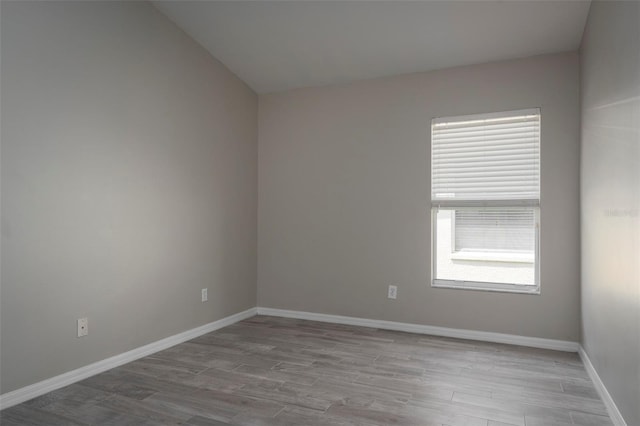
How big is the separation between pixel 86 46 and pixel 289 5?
1492 millimetres

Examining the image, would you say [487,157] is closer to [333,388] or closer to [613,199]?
[613,199]

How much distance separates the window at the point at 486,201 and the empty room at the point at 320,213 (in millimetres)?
18

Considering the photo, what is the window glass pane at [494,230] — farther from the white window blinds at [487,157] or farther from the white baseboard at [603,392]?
the white baseboard at [603,392]

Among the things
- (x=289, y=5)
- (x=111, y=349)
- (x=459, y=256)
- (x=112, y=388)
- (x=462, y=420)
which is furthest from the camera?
(x=459, y=256)

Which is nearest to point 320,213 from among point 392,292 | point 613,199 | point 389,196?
point 389,196

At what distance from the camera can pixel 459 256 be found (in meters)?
4.03

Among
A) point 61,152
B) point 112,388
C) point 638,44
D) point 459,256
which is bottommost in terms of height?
point 112,388

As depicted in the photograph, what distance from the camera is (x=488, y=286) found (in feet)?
12.9

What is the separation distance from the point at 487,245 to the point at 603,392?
60.3 inches

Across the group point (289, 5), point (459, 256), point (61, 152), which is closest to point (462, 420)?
point (459, 256)

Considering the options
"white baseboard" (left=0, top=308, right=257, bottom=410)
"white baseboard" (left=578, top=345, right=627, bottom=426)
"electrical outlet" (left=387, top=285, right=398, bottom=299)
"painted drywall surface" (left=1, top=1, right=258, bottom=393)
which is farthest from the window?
"white baseboard" (left=0, top=308, right=257, bottom=410)

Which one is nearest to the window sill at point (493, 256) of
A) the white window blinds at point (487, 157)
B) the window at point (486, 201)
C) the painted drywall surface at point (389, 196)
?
the window at point (486, 201)

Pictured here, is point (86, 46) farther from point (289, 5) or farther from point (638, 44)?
point (638, 44)

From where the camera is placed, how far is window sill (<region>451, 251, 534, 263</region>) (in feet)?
12.5
